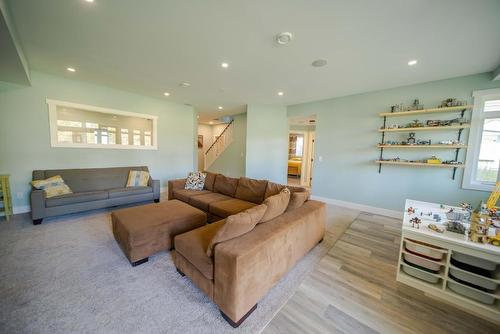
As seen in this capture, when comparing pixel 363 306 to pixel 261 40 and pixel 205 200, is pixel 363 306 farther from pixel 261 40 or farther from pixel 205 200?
pixel 261 40

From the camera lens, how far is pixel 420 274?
6.22 feet

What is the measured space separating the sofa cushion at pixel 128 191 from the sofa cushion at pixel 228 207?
81.4 inches

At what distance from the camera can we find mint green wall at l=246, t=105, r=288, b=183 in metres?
5.67

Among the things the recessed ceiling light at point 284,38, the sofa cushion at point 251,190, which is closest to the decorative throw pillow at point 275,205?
the sofa cushion at point 251,190

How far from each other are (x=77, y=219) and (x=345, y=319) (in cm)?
438

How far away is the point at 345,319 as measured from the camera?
1.52 metres

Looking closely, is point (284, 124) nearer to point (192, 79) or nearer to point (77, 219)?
point (192, 79)

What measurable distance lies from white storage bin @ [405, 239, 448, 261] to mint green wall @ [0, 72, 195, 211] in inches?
222

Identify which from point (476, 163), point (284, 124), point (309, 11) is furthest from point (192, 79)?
point (476, 163)

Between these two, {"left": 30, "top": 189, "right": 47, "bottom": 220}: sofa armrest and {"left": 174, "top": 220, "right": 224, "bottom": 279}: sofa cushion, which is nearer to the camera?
{"left": 174, "top": 220, "right": 224, "bottom": 279}: sofa cushion

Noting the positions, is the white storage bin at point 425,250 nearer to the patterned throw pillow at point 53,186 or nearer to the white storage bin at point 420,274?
the white storage bin at point 420,274

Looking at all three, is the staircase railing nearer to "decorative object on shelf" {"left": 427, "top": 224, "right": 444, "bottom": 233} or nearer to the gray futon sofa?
the gray futon sofa

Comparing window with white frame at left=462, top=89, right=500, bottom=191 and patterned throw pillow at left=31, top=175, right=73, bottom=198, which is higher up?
window with white frame at left=462, top=89, right=500, bottom=191

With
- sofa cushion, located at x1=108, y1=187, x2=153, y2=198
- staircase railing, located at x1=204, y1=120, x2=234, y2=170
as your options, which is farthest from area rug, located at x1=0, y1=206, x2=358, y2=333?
staircase railing, located at x1=204, y1=120, x2=234, y2=170
